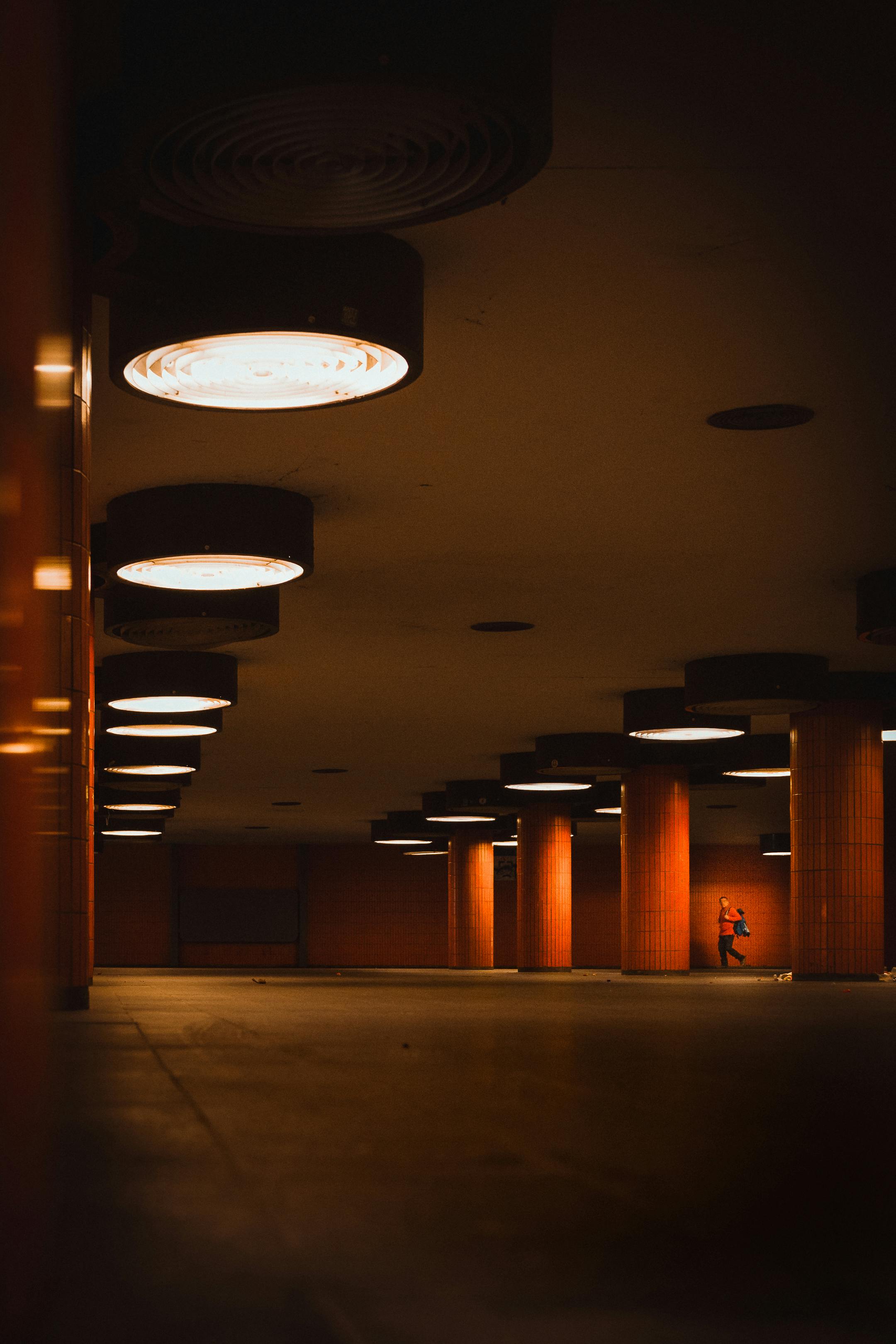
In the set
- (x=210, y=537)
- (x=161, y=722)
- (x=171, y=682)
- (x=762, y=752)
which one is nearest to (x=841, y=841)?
(x=762, y=752)

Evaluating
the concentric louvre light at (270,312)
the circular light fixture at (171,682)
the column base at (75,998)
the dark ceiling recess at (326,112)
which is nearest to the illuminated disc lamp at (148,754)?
the circular light fixture at (171,682)

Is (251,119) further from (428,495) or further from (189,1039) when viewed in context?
(428,495)

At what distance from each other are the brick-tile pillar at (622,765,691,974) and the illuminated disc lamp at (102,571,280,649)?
19.5 meters

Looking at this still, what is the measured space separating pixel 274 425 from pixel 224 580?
1787 mm

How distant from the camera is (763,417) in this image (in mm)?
12141

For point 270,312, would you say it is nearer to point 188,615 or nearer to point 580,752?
point 188,615

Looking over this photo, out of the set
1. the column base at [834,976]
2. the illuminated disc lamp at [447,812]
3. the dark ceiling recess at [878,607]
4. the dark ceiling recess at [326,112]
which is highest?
the dark ceiling recess at [326,112]

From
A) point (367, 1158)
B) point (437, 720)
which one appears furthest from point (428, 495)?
point (437, 720)

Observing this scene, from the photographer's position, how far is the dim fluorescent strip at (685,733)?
26750mm

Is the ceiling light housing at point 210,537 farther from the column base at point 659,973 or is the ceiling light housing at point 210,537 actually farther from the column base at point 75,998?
the column base at point 659,973

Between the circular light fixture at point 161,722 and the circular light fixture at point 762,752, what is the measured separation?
13295 mm

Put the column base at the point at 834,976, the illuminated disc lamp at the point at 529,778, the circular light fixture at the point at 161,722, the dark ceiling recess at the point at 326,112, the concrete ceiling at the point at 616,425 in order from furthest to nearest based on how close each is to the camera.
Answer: the illuminated disc lamp at the point at 529,778, the column base at the point at 834,976, the circular light fixture at the point at 161,722, the concrete ceiling at the point at 616,425, the dark ceiling recess at the point at 326,112

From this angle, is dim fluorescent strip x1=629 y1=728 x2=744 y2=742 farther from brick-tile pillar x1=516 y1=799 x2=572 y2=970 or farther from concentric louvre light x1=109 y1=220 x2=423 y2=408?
concentric louvre light x1=109 y1=220 x2=423 y2=408

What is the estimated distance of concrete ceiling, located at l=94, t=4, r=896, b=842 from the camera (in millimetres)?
7684
